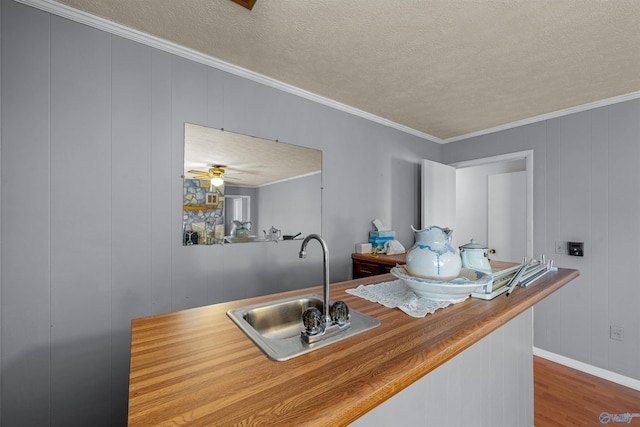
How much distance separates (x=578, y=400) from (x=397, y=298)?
2273mm

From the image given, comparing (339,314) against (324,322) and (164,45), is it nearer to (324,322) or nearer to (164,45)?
(324,322)

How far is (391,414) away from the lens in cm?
82

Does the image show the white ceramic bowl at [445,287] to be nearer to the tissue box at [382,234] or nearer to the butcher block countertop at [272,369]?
the butcher block countertop at [272,369]

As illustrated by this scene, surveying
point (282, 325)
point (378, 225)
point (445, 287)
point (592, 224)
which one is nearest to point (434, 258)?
point (445, 287)

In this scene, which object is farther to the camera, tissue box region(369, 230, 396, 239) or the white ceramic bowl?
tissue box region(369, 230, 396, 239)

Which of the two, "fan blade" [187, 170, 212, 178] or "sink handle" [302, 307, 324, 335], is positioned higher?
"fan blade" [187, 170, 212, 178]

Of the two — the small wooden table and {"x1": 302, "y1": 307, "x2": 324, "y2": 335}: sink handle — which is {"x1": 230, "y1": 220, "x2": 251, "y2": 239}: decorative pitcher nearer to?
the small wooden table

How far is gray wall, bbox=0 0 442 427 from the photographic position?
54.4 inches

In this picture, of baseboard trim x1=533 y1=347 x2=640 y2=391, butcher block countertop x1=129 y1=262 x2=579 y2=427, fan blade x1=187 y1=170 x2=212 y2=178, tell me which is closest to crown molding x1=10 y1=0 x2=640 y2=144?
fan blade x1=187 y1=170 x2=212 y2=178

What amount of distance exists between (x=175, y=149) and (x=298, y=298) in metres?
1.34

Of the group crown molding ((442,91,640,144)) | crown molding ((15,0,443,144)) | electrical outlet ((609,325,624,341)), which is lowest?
electrical outlet ((609,325,624,341))

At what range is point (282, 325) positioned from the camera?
1146 millimetres

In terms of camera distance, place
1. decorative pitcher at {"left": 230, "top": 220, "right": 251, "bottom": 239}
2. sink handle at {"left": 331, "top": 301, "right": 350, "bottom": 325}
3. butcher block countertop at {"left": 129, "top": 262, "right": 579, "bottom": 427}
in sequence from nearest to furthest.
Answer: butcher block countertop at {"left": 129, "top": 262, "right": 579, "bottom": 427}
sink handle at {"left": 331, "top": 301, "right": 350, "bottom": 325}
decorative pitcher at {"left": 230, "top": 220, "right": 251, "bottom": 239}

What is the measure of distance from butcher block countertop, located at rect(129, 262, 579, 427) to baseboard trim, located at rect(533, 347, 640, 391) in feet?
8.49
